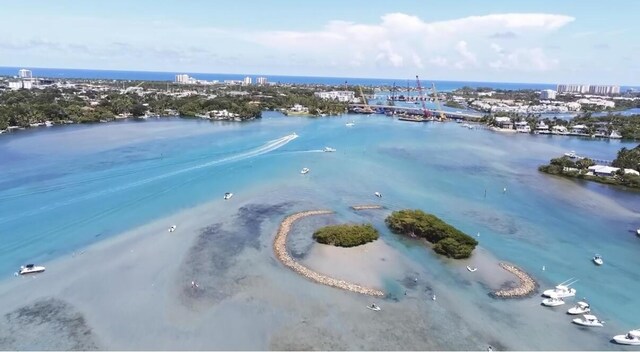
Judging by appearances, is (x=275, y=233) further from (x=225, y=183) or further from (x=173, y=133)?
(x=173, y=133)

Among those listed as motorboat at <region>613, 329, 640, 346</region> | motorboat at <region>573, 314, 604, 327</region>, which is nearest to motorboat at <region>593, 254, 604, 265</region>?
motorboat at <region>573, 314, 604, 327</region>

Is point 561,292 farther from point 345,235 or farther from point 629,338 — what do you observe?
point 345,235

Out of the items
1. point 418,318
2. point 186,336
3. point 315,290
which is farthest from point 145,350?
point 418,318

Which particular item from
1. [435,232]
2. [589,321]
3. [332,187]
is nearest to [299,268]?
[435,232]

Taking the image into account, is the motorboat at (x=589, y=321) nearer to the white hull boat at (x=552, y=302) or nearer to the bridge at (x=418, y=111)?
the white hull boat at (x=552, y=302)

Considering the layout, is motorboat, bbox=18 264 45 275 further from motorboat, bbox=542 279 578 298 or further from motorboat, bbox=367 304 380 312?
motorboat, bbox=542 279 578 298

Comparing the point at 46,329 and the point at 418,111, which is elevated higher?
the point at 418,111
